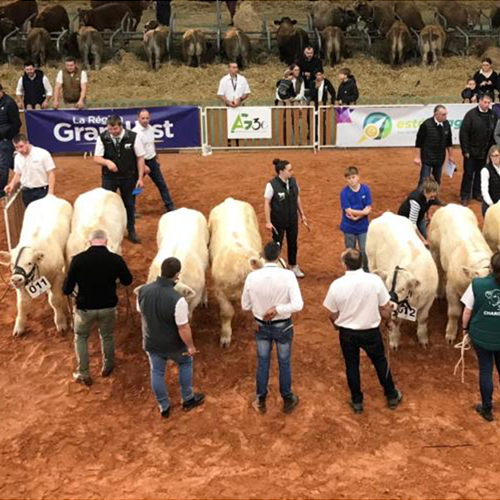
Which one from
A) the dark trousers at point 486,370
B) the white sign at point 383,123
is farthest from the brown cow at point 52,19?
the dark trousers at point 486,370

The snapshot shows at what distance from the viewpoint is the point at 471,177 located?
13109 mm

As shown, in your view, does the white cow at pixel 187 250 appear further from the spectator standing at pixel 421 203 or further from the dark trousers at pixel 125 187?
the spectator standing at pixel 421 203

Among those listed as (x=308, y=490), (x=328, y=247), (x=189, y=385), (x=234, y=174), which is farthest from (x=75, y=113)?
(x=308, y=490)

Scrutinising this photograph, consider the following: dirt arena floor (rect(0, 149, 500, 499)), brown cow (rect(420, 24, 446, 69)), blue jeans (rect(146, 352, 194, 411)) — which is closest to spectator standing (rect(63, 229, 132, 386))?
dirt arena floor (rect(0, 149, 500, 499))

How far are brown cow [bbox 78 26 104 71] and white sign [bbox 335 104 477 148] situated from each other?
12240 millimetres

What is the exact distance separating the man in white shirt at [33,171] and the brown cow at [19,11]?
21.1m

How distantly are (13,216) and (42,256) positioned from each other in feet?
9.95

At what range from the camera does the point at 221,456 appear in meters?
6.42

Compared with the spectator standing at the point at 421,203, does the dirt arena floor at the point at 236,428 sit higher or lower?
lower

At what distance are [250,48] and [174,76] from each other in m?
3.58

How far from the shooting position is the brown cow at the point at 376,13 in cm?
2856

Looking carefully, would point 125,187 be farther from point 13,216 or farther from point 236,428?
point 236,428

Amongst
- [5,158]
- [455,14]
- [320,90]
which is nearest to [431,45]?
[455,14]

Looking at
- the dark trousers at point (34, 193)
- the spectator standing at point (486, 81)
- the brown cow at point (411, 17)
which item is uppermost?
the brown cow at point (411, 17)
